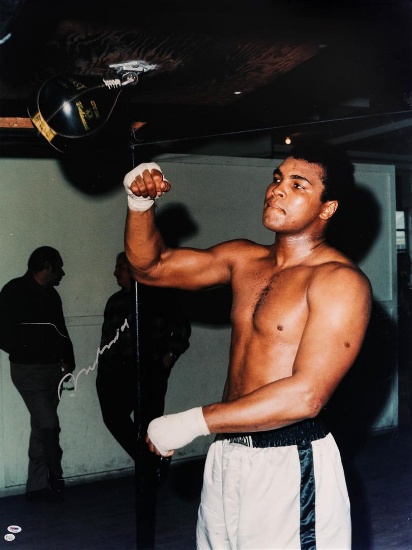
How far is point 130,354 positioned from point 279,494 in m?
2.42

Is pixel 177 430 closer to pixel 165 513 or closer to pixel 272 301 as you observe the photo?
pixel 272 301

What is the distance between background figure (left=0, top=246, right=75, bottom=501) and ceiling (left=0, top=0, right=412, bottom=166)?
98cm

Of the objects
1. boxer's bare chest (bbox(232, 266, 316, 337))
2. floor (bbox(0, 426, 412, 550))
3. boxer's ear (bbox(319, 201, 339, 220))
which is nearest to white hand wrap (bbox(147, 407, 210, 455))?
boxer's bare chest (bbox(232, 266, 316, 337))

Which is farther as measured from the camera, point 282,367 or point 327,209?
point 327,209

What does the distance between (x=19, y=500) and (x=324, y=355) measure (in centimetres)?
312

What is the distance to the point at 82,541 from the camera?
366 cm

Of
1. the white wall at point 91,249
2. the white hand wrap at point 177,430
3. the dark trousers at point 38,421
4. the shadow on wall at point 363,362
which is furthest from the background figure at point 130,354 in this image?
the white hand wrap at point 177,430

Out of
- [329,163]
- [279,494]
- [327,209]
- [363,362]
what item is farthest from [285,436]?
[363,362]

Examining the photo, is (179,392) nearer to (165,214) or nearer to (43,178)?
(165,214)

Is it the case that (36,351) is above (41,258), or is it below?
below

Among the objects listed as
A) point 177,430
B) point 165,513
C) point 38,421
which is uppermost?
point 177,430

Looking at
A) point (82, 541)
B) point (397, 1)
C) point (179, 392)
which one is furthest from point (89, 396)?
point (397, 1)

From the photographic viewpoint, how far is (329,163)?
8.04 ft

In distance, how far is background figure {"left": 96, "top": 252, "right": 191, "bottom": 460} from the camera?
4.41 metres
